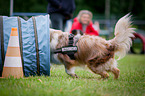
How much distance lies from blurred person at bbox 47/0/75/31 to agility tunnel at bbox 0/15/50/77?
230 cm

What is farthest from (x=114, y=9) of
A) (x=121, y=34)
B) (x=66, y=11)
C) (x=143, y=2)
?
(x=121, y=34)

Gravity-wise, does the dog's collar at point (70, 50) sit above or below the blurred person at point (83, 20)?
below

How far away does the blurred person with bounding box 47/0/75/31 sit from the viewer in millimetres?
5998

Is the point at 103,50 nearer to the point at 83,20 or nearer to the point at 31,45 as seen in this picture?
the point at 31,45

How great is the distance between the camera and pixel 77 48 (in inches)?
153

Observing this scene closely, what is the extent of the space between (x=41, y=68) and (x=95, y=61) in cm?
111

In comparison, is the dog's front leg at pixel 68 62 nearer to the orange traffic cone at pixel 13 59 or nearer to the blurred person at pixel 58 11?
the orange traffic cone at pixel 13 59

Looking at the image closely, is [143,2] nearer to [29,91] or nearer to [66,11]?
[66,11]

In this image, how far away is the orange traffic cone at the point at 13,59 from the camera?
11.2 feet

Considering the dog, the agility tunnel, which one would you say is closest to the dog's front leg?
the dog

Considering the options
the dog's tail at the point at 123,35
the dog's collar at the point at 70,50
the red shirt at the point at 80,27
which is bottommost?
the dog's collar at the point at 70,50

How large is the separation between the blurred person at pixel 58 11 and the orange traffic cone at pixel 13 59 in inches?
108

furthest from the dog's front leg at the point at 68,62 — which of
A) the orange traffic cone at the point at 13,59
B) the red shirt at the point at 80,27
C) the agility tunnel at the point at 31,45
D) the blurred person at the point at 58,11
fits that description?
the red shirt at the point at 80,27

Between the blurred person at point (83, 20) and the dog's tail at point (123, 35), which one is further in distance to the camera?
the blurred person at point (83, 20)
